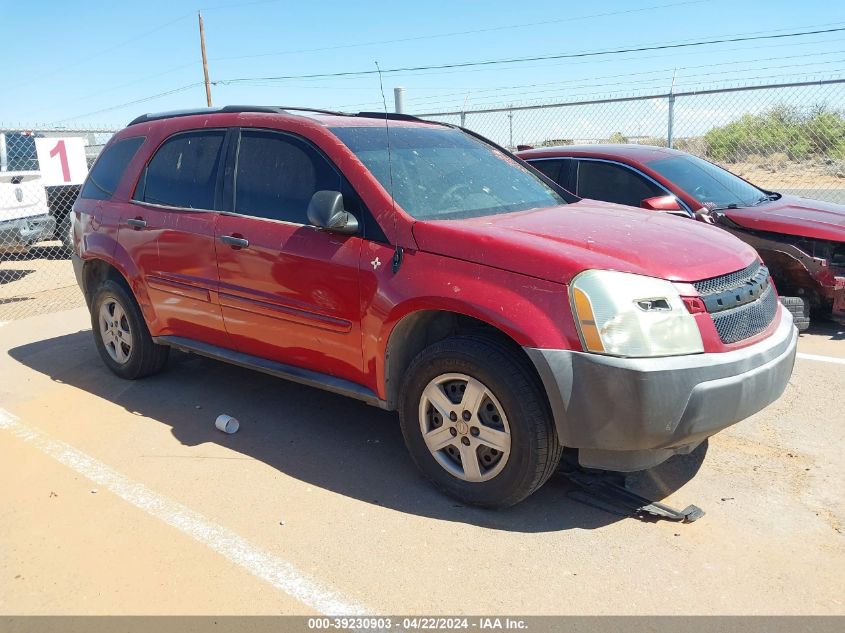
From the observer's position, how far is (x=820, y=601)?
2791mm

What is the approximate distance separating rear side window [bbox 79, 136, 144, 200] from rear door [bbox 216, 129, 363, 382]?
1343 mm

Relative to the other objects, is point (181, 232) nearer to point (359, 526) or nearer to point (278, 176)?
point (278, 176)

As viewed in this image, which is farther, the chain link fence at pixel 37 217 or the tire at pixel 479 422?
the chain link fence at pixel 37 217

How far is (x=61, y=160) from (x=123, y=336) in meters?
4.57

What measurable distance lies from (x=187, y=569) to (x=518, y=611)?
4.69ft

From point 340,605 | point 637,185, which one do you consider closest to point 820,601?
point 340,605

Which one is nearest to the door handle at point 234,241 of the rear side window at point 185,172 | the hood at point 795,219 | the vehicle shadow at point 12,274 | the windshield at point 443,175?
the rear side window at point 185,172

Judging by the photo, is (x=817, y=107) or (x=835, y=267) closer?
(x=835, y=267)

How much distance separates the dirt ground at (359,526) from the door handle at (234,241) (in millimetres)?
1196

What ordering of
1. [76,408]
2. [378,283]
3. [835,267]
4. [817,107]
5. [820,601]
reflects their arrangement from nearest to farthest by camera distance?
[820,601] < [378,283] < [76,408] < [835,267] < [817,107]

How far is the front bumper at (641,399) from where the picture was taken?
3021mm

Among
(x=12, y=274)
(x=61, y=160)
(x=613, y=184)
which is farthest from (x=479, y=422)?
(x=12, y=274)

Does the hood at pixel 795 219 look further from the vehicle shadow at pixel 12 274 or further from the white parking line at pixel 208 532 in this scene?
the vehicle shadow at pixel 12 274

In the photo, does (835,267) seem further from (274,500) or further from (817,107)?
(817,107)
